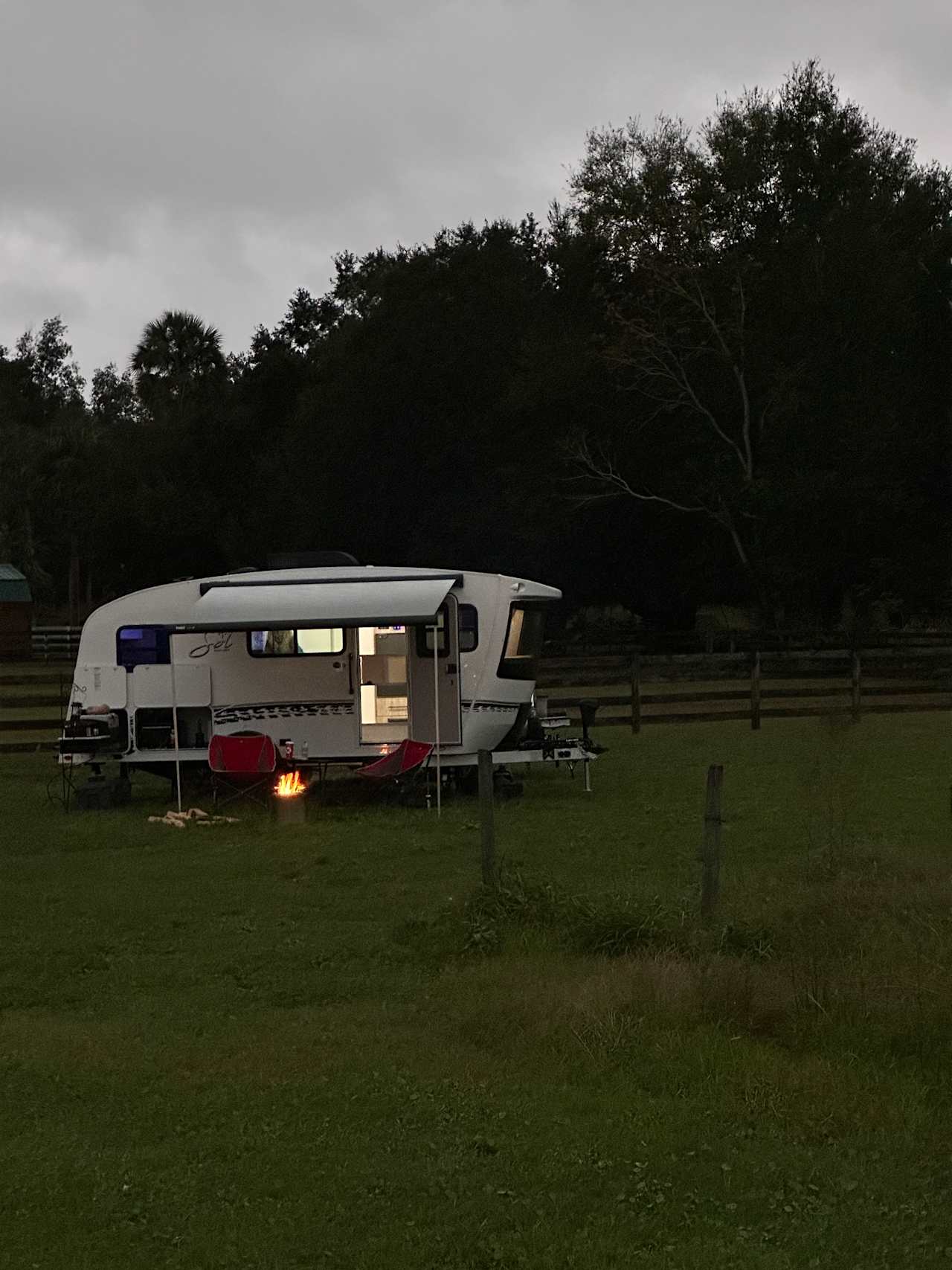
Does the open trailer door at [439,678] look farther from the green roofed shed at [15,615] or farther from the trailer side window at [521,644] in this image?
the green roofed shed at [15,615]

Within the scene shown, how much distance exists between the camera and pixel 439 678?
698 inches

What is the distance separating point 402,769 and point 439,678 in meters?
1.66

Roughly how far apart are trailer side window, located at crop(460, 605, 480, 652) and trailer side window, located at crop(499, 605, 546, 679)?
1.18ft

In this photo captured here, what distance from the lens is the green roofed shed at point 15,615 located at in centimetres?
5222

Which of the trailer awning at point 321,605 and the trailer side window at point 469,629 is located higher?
the trailer awning at point 321,605

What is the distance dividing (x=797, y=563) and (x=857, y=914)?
3184 cm

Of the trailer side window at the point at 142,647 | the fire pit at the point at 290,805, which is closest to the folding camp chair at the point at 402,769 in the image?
the fire pit at the point at 290,805

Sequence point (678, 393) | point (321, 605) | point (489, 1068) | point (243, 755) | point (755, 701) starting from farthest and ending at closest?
point (678, 393), point (755, 701), point (321, 605), point (243, 755), point (489, 1068)

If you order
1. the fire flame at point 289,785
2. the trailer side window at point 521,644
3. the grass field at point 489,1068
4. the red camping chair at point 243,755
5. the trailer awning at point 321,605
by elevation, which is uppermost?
the trailer awning at point 321,605

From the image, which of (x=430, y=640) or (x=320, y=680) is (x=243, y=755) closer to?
(x=320, y=680)

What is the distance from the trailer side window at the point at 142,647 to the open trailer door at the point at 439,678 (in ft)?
9.86

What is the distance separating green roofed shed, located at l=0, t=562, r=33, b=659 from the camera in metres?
52.2

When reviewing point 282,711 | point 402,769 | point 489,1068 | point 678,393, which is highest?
point 678,393

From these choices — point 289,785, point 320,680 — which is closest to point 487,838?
point 289,785
